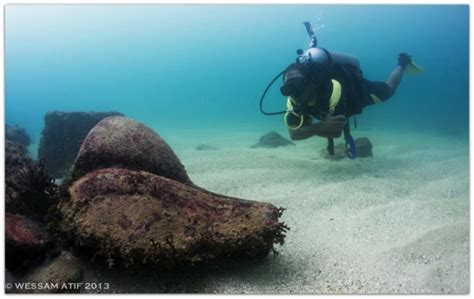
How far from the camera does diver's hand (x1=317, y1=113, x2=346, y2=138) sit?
20.4 feet

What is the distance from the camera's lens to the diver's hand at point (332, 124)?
20.4ft

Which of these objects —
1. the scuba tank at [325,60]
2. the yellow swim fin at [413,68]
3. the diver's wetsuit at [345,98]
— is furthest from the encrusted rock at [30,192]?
the yellow swim fin at [413,68]

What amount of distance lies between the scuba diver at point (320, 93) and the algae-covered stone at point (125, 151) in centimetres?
234

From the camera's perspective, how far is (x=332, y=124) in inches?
246

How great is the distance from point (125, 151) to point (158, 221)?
1.09 m

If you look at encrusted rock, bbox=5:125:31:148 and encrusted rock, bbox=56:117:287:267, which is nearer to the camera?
encrusted rock, bbox=56:117:287:267

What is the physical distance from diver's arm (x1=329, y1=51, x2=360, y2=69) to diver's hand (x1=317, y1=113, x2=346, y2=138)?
1177mm

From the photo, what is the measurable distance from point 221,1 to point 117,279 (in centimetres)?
284

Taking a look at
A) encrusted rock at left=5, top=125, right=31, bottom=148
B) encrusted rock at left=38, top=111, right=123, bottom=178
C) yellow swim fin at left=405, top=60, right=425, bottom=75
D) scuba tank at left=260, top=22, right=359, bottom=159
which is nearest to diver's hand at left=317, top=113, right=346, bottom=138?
scuba tank at left=260, top=22, right=359, bottom=159

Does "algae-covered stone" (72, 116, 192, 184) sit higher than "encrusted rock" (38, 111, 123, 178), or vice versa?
"algae-covered stone" (72, 116, 192, 184)

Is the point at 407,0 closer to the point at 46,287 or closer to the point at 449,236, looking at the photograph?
the point at 449,236

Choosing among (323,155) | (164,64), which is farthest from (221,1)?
(164,64)

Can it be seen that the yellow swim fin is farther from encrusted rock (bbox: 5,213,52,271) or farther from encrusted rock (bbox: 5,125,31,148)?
encrusted rock (bbox: 5,125,31,148)

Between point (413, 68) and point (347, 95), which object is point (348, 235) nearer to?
point (347, 95)
